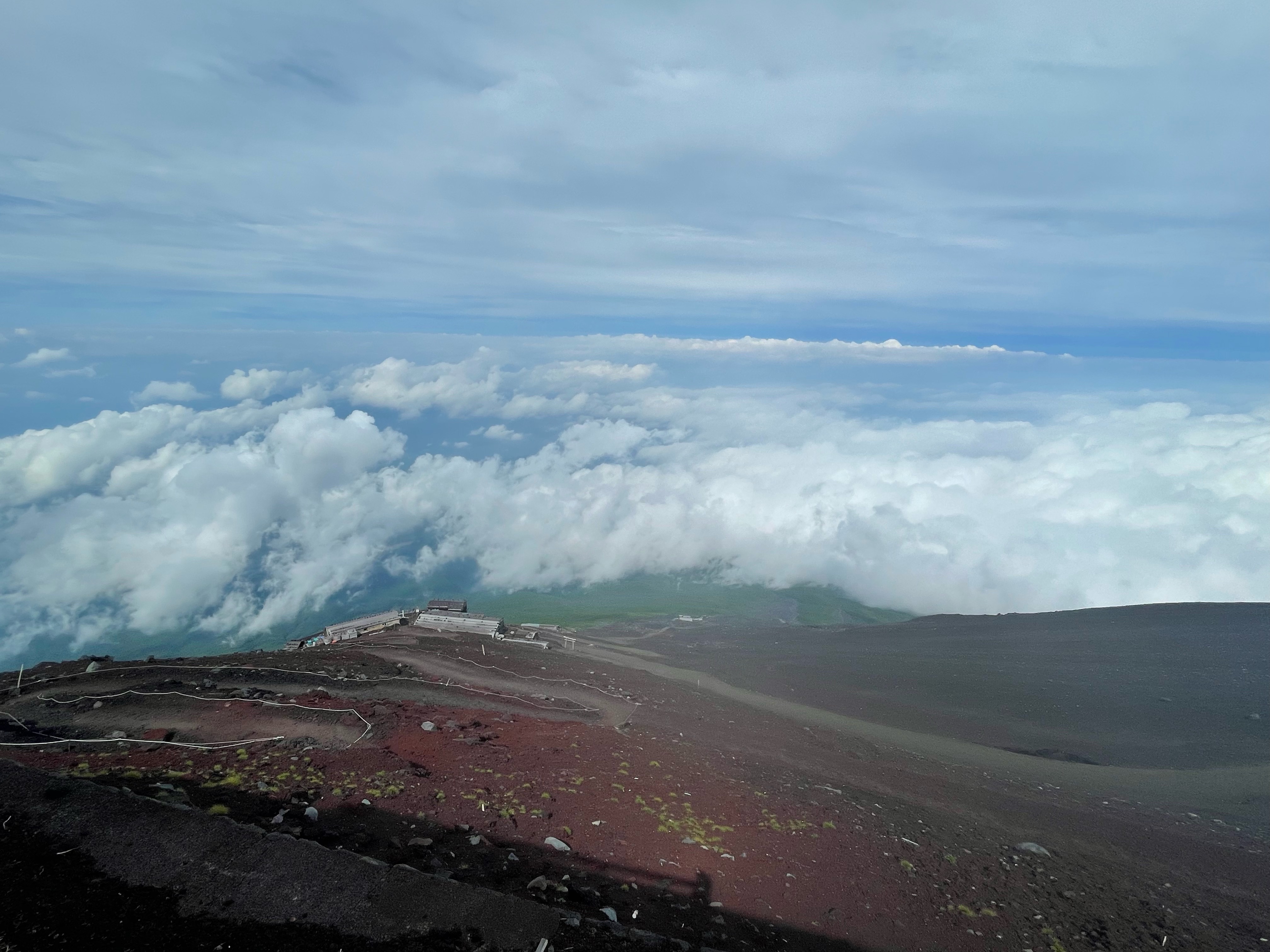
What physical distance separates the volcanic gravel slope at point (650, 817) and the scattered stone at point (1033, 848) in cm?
19

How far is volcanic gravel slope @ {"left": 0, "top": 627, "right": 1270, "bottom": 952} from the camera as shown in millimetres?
9664

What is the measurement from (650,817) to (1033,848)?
915 centimetres

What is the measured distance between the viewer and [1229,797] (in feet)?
71.5

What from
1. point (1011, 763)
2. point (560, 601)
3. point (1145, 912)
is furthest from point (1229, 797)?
point (560, 601)

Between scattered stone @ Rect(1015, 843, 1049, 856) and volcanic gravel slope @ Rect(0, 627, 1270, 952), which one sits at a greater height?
volcanic gravel slope @ Rect(0, 627, 1270, 952)

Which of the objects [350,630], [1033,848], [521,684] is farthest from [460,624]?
[1033,848]

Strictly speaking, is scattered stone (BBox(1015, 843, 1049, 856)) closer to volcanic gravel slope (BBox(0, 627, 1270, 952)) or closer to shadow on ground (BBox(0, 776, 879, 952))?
→ volcanic gravel slope (BBox(0, 627, 1270, 952))

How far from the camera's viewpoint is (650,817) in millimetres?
12367

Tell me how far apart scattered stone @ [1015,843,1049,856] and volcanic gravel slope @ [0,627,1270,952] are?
0.61ft

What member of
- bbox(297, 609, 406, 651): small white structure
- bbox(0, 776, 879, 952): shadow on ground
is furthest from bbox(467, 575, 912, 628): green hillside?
bbox(0, 776, 879, 952): shadow on ground

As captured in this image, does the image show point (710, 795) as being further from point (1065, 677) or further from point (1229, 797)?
point (1065, 677)

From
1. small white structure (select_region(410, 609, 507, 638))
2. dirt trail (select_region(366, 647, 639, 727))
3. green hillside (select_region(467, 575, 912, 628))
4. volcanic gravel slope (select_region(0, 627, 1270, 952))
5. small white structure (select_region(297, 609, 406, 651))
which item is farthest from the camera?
green hillside (select_region(467, 575, 912, 628))

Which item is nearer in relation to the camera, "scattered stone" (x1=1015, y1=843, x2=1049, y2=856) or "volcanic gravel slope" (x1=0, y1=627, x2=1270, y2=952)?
"volcanic gravel slope" (x1=0, y1=627, x2=1270, y2=952)

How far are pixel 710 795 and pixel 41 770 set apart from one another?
11550 millimetres
